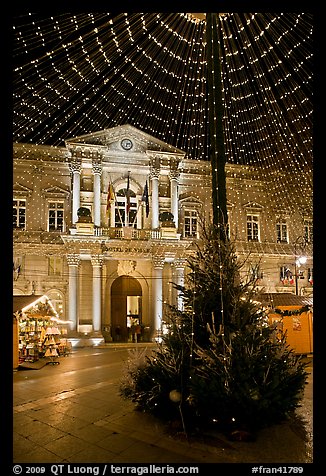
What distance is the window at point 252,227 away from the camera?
30.5 meters

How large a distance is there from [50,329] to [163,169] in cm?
1477

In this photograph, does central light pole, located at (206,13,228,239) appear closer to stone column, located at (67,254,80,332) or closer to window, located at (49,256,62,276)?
stone column, located at (67,254,80,332)

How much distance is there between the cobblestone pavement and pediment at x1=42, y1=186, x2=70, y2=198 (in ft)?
59.6

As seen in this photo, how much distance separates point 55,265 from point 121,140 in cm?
979

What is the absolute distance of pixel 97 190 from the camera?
85.9 feet

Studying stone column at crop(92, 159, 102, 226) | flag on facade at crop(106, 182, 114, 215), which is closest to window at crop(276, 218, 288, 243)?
flag on facade at crop(106, 182, 114, 215)

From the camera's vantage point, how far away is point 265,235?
1209 inches

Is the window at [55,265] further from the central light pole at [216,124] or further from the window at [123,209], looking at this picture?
the central light pole at [216,124]

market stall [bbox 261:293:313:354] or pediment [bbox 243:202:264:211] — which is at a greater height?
pediment [bbox 243:202:264:211]

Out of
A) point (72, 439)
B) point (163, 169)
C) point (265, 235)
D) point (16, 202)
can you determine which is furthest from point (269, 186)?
point (72, 439)

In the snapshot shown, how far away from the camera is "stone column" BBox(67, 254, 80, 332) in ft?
80.0

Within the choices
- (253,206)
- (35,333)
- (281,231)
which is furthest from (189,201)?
(35,333)

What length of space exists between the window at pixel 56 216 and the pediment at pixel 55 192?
1.90 ft

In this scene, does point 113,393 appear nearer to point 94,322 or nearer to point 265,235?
point 94,322
